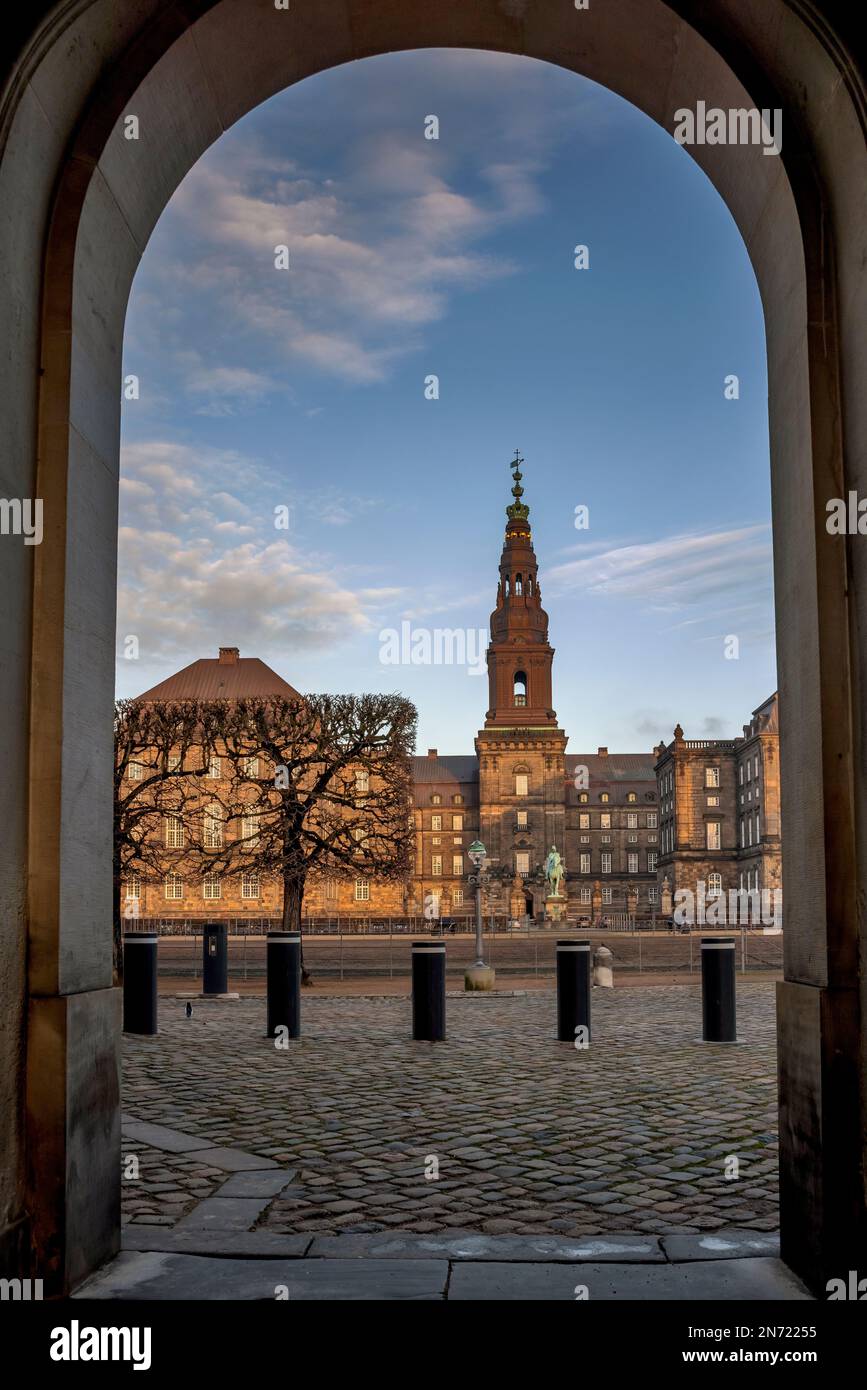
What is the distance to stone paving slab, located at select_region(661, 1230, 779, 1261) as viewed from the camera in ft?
15.0

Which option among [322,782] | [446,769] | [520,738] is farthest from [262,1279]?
[446,769]

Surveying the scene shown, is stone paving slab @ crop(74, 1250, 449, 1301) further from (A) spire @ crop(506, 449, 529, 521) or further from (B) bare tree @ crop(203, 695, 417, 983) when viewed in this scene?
(A) spire @ crop(506, 449, 529, 521)

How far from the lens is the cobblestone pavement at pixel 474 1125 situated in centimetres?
553

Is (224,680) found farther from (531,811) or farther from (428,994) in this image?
(428,994)

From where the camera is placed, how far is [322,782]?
26594 mm

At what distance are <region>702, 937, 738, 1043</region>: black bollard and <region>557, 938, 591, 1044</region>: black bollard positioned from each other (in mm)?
1272

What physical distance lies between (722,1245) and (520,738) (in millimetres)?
97780

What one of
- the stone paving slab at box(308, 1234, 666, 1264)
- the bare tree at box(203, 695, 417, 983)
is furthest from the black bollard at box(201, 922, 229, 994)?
the stone paving slab at box(308, 1234, 666, 1264)

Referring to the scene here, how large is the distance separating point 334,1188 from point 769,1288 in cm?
262

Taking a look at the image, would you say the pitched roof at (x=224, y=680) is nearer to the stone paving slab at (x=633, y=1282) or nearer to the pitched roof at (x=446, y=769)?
the pitched roof at (x=446, y=769)

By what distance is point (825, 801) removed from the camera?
4.05m

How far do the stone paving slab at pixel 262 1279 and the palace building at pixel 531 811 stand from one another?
204 feet
